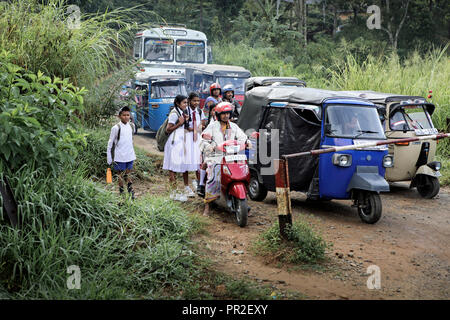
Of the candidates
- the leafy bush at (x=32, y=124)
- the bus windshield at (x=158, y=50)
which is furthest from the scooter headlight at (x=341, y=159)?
the bus windshield at (x=158, y=50)

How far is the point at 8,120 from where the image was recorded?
5.24 m

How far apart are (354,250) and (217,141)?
2593mm

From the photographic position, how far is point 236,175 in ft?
24.9

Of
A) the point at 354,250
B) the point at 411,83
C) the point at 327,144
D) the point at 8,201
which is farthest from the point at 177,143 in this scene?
the point at 411,83

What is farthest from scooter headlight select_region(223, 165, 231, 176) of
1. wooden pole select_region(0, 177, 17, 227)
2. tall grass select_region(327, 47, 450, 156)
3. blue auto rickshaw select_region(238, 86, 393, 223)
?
tall grass select_region(327, 47, 450, 156)

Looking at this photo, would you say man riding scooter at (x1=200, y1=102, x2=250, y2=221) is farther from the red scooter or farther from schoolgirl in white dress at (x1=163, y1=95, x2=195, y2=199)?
schoolgirl in white dress at (x1=163, y1=95, x2=195, y2=199)

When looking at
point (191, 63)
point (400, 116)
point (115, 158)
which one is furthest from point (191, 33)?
point (115, 158)

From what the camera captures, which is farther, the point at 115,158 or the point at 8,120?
the point at 115,158

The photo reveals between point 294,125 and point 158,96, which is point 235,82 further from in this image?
point 294,125

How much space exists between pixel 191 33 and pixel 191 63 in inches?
45.9

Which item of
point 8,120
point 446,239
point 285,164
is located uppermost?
point 8,120

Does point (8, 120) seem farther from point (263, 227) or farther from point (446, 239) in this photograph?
point (446, 239)

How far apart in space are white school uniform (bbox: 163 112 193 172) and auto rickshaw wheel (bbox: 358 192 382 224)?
2.92 meters

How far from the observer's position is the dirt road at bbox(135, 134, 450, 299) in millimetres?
5387
